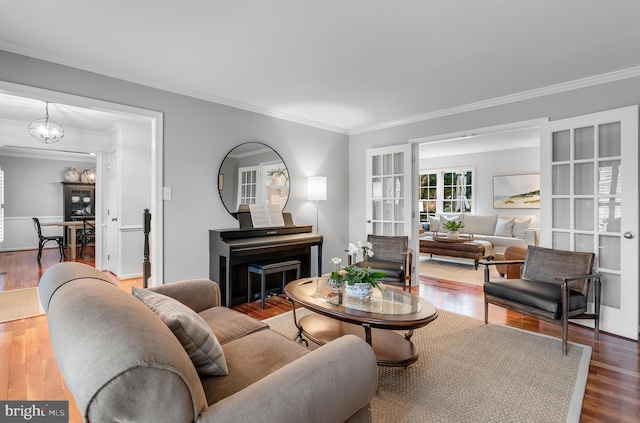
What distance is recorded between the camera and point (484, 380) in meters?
2.15

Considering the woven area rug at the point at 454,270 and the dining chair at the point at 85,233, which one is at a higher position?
the dining chair at the point at 85,233

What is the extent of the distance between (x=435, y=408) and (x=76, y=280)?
76.6 inches

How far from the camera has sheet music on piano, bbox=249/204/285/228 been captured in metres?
4.01

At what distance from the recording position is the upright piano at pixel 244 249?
3466 millimetres

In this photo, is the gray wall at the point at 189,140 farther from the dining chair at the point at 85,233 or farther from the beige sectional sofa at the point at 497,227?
the dining chair at the point at 85,233

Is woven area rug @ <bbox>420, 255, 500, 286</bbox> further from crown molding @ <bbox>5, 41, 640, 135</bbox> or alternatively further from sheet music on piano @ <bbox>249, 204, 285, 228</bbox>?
sheet music on piano @ <bbox>249, 204, 285, 228</bbox>

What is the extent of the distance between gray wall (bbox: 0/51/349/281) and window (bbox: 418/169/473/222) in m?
5.07

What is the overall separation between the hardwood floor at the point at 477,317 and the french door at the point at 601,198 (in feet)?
1.45

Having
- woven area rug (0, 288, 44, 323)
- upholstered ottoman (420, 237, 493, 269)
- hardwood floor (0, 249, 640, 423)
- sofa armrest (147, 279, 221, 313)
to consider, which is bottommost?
hardwood floor (0, 249, 640, 423)

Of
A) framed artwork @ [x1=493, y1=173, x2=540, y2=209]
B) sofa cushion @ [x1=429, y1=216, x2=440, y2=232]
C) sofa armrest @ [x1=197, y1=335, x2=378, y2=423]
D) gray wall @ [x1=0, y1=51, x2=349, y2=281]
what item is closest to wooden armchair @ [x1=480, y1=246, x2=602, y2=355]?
sofa armrest @ [x1=197, y1=335, x2=378, y2=423]

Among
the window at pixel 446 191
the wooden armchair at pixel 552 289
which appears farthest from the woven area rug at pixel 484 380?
the window at pixel 446 191

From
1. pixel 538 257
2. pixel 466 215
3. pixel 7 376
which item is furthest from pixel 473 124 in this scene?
pixel 7 376

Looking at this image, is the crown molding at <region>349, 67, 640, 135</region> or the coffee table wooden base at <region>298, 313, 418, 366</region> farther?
the crown molding at <region>349, 67, 640, 135</region>

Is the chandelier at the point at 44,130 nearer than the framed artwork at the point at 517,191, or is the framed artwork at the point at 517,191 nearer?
the chandelier at the point at 44,130
